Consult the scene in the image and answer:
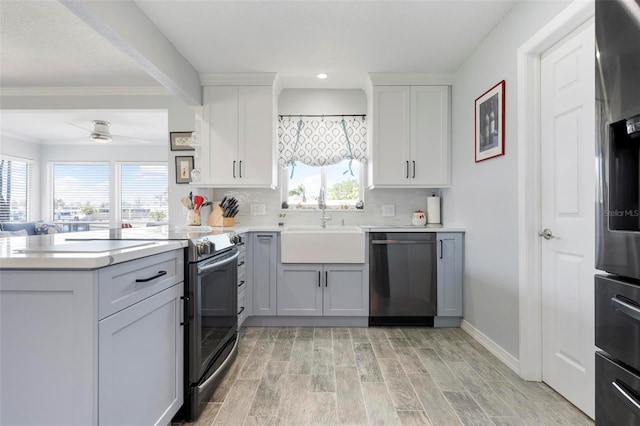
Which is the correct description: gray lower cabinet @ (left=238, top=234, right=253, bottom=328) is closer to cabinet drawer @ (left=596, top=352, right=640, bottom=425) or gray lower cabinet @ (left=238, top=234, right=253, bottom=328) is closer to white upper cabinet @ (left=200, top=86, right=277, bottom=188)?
white upper cabinet @ (left=200, top=86, right=277, bottom=188)

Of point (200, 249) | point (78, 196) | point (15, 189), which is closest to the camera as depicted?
point (200, 249)

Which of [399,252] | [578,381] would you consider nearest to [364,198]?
[399,252]

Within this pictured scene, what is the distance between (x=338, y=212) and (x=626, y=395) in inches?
116

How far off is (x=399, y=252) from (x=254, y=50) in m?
2.27

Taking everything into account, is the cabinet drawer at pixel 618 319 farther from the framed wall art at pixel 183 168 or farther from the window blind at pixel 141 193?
the window blind at pixel 141 193

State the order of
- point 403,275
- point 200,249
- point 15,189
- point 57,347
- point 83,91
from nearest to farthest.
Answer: point 57,347, point 200,249, point 403,275, point 83,91, point 15,189

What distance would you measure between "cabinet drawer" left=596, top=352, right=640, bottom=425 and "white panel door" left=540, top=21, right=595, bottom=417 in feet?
3.12

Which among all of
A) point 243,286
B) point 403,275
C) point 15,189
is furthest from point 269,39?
point 15,189

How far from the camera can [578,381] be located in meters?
1.68

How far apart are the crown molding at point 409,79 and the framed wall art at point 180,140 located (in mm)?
2193

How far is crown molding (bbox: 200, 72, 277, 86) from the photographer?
10.5 ft

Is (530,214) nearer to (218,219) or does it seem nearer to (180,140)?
(218,219)

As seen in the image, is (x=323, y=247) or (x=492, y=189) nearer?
(x=492, y=189)

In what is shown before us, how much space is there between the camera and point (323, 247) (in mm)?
2912
